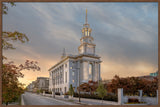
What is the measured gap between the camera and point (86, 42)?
81688mm

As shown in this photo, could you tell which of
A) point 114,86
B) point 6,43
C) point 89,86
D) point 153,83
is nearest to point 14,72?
point 6,43

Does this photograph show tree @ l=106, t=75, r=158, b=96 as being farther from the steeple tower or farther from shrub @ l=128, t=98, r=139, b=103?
the steeple tower

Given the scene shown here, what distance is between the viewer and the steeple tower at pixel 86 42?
81.2 metres

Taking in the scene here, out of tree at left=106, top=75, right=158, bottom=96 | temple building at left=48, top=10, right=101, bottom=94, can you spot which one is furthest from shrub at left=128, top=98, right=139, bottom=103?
temple building at left=48, top=10, right=101, bottom=94

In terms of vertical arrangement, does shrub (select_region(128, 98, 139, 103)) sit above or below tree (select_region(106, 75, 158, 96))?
below

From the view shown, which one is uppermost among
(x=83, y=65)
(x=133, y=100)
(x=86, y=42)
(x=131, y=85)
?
(x=86, y=42)

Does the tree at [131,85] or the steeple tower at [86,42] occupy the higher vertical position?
the steeple tower at [86,42]

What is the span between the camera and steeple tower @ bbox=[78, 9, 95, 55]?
267 feet

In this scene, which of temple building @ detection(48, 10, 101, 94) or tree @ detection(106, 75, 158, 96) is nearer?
tree @ detection(106, 75, 158, 96)

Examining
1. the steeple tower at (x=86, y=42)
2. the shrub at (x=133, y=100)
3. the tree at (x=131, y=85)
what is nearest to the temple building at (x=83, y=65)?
the steeple tower at (x=86, y=42)

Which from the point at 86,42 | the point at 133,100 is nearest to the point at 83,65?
the point at 86,42

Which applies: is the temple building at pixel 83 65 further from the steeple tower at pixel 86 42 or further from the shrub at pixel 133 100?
the shrub at pixel 133 100

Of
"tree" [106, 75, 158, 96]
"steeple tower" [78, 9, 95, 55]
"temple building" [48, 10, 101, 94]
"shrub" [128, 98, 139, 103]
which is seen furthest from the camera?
"steeple tower" [78, 9, 95, 55]

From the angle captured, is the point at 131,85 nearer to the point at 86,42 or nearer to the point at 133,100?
the point at 133,100
